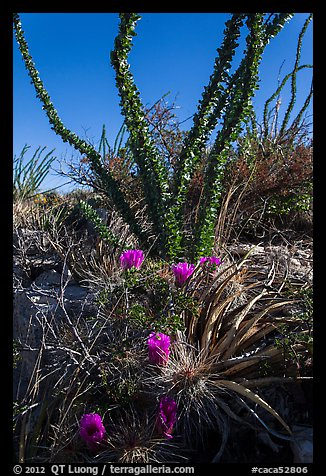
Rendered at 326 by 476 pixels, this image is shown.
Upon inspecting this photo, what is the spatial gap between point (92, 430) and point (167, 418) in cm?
35

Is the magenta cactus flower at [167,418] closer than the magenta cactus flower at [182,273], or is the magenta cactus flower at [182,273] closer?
the magenta cactus flower at [167,418]

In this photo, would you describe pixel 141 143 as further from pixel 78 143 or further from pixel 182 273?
pixel 182 273

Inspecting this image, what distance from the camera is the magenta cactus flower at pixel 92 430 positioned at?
6.92ft

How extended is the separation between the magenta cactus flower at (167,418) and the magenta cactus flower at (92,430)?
0.26 metres

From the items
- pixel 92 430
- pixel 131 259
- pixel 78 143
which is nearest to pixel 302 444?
pixel 92 430

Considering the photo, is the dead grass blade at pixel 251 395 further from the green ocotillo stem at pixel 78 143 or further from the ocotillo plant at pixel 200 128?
the green ocotillo stem at pixel 78 143

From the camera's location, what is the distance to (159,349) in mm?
2363

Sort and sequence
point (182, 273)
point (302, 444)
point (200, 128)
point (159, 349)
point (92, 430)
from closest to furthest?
point (302, 444), point (92, 430), point (159, 349), point (182, 273), point (200, 128)

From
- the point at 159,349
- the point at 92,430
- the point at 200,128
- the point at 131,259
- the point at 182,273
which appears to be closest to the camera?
the point at 92,430

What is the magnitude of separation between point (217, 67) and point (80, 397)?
94.4 inches

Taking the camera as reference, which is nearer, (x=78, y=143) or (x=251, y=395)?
(x=251, y=395)

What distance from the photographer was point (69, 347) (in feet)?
8.50

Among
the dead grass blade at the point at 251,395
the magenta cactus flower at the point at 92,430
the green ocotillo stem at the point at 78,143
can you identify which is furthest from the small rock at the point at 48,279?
the dead grass blade at the point at 251,395
